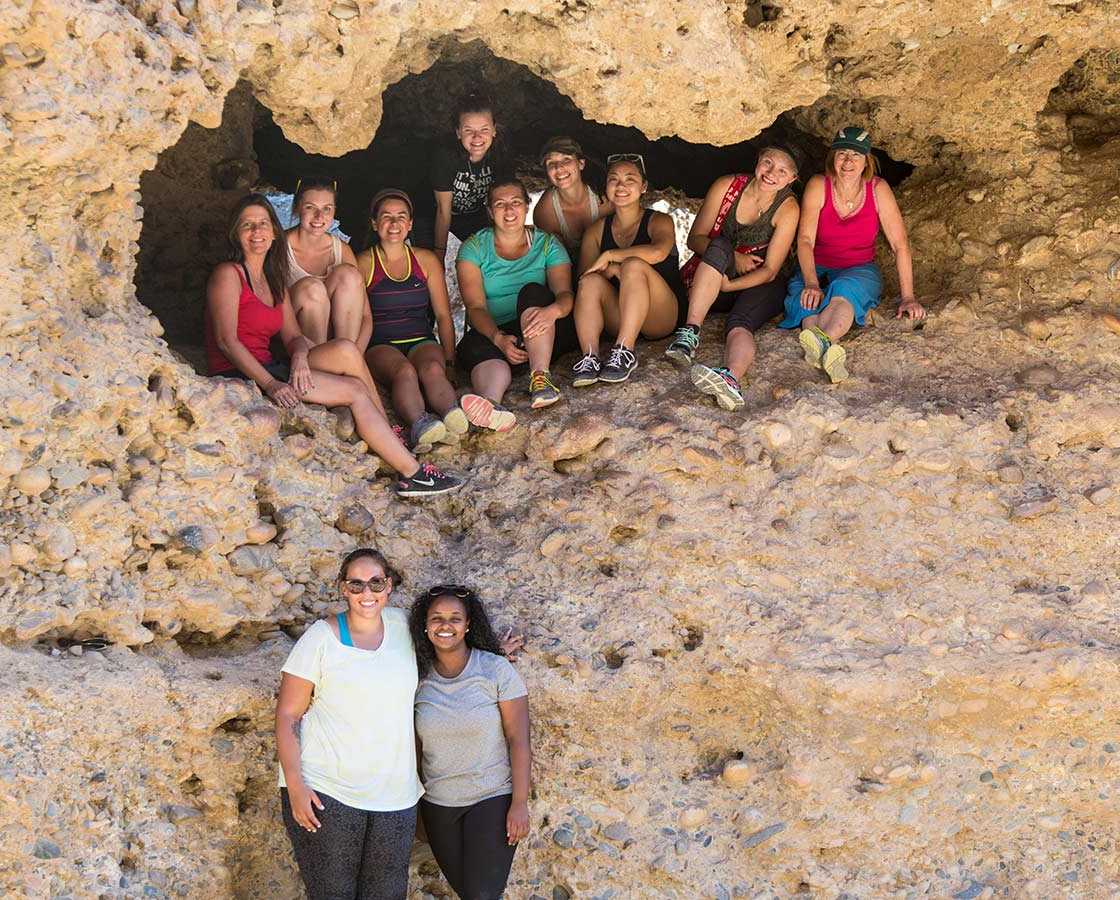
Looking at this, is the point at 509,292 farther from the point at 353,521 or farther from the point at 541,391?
the point at 353,521

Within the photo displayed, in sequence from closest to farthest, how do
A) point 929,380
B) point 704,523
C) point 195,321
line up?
point 704,523 → point 929,380 → point 195,321

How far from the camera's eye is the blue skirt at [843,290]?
5469 mm

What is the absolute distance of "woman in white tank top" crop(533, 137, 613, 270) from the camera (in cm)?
556

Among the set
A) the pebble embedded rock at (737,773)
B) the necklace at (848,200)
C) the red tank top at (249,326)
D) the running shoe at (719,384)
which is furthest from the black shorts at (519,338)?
the pebble embedded rock at (737,773)

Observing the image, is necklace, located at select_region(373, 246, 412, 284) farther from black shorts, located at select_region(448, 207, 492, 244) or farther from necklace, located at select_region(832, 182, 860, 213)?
necklace, located at select_region(832, 182, 860, 213)

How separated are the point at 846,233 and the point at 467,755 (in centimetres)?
259

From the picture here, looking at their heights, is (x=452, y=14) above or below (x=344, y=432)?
above

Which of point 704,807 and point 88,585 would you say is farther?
point 704,807

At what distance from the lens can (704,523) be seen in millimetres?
4871

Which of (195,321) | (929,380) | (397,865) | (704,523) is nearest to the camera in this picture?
(397,865)

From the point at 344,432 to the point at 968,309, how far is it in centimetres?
243

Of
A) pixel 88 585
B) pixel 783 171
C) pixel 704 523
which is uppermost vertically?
pixel 783 171

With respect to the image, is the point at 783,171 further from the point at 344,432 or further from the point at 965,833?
the point at 965,833

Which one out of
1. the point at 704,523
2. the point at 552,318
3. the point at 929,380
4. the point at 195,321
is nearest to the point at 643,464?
the point at 704,523
